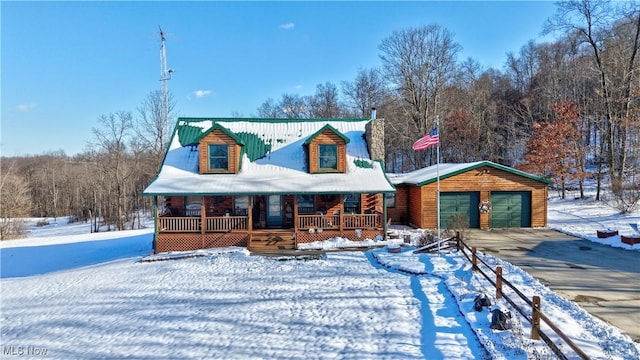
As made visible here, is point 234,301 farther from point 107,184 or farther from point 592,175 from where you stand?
point 107,184

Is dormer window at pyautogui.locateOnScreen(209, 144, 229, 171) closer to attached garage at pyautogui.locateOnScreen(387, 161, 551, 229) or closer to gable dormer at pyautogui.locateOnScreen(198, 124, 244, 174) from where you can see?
gable dormer at pyautogui.locateOnScreen(198, 124, 244, 174)

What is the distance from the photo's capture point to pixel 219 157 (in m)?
17.8

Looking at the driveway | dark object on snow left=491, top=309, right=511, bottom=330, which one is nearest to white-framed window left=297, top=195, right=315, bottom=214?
the driveway

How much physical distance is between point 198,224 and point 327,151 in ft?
23.7

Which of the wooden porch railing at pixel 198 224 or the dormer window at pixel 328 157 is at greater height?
the dormer window at pixel 328 157

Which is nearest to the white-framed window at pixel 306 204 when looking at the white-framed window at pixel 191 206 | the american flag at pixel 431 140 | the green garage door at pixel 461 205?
the white-framed window at pixel 191 206

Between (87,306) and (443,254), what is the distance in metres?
12.0

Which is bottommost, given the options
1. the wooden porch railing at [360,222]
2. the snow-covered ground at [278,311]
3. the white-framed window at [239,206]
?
the snow-covered ground at [278,311]

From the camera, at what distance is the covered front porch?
53.1 feet

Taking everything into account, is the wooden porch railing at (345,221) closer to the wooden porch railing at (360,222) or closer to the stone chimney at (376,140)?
the wooden porch railing at (360,222)

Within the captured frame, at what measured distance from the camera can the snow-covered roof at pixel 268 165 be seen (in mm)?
16109

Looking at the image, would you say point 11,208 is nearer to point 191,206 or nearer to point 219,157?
point 191,206

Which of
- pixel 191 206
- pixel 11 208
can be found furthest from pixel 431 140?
pixel 11 208

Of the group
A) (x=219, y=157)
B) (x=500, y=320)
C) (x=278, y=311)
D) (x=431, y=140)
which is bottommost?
(x=278, y=311)
